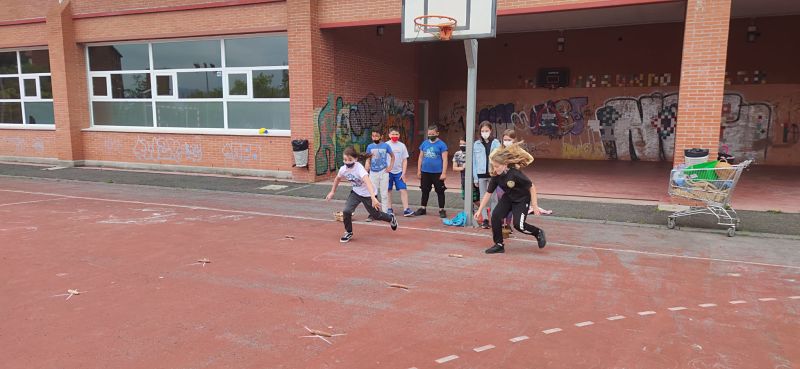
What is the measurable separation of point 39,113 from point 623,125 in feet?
66.4

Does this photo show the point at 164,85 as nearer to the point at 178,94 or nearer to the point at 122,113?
the point at 178,94

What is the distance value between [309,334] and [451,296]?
1.63 meters

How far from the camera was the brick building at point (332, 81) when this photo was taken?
14414 millimetres

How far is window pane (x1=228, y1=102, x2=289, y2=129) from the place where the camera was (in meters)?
14.9

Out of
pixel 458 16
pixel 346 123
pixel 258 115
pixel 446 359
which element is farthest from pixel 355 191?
pixel 258 115

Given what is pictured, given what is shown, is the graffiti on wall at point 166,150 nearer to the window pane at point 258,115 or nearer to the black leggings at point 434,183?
the window pane at point 258,115

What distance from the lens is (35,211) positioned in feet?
33.9

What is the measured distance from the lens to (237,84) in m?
15.4

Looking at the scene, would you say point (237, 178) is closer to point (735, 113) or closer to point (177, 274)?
point (177, 274)

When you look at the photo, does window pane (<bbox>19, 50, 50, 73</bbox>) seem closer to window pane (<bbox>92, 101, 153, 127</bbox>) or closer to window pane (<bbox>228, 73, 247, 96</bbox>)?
window pane (<bbox>92, 101, 153, 127</bbox>)

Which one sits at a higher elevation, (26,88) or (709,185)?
(26,88)

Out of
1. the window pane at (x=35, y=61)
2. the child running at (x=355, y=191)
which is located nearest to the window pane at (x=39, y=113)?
the window pane at (x=35, y=61)

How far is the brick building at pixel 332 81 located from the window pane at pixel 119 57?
53mm

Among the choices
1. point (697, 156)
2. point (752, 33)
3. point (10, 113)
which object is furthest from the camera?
point (10, 113)
